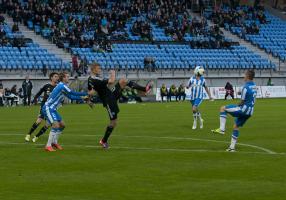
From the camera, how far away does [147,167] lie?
55.3 ft

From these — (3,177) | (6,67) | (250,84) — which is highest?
(250,84)

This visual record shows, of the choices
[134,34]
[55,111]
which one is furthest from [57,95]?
[134,34]

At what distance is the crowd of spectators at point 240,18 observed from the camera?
266 feet

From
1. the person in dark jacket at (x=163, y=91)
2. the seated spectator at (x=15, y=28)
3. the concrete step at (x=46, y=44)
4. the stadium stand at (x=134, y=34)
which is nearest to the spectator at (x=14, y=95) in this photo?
the stadium stand at (x=134, y=34)

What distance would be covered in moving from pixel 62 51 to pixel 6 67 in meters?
7.60

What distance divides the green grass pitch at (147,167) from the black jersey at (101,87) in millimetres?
1529

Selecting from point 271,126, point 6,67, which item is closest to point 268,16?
point 6,67

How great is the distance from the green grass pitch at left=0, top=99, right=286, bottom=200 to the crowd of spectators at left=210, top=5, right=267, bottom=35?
53121mm

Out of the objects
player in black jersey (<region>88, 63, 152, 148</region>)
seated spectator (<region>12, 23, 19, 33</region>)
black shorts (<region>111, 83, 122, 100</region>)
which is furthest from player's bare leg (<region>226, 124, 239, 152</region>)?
seated spectator (<region>12, 23, 19, 33</region>)

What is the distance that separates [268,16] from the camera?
87.1m

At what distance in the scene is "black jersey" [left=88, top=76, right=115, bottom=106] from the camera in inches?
840

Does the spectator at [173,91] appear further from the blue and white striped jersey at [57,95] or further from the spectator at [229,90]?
the blue and white striped jersey at [57,95]

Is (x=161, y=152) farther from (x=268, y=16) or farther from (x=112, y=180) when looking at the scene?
(x=268, y=16)

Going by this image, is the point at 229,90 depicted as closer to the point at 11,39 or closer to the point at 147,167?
the point at 11,39
